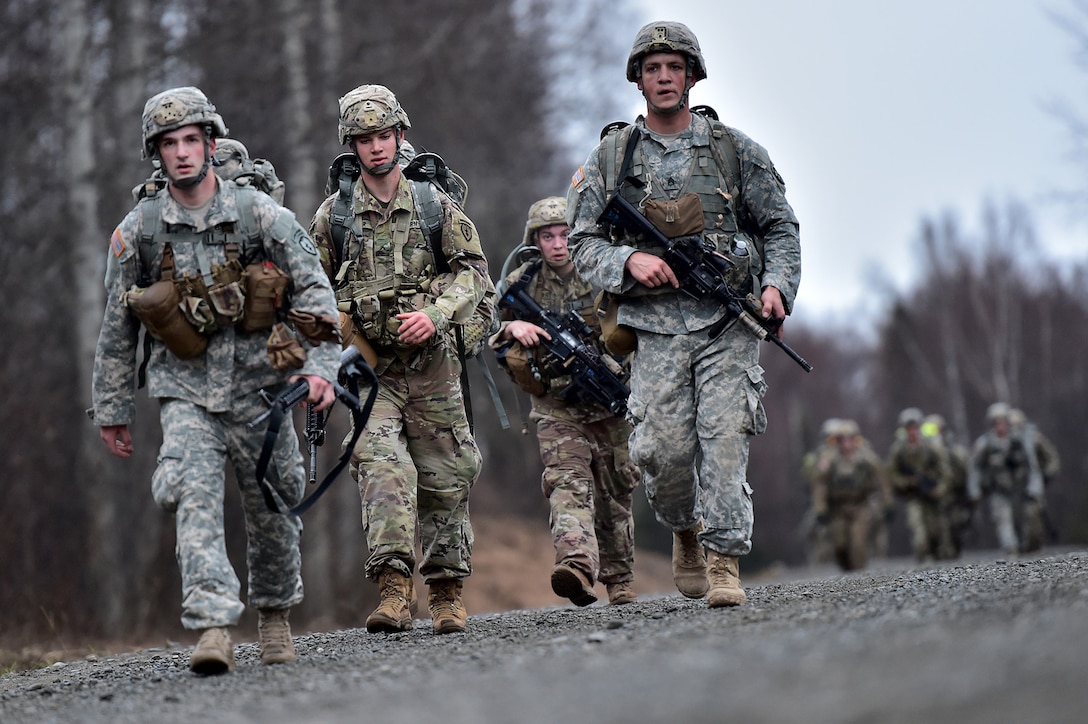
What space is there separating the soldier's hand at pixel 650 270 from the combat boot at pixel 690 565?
1565mm

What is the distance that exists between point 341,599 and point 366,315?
7.31 m

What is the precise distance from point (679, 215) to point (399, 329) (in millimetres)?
1423

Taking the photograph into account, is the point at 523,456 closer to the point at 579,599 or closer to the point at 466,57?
the point at 466,57

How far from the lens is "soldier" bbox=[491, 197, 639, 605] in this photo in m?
9.06

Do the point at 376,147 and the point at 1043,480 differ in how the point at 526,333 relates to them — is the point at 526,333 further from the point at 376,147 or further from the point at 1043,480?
the point at 1043,480

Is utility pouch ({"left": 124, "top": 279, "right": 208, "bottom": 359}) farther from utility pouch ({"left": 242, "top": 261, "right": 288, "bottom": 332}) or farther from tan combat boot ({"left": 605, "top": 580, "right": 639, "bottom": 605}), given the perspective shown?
tan combat boot ({"left": 605, "top": 580, "right": 639, "bottom": 605})

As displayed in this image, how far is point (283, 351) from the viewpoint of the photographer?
619cm

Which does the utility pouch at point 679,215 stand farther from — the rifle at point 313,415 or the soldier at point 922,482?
the soldier at point 922,482

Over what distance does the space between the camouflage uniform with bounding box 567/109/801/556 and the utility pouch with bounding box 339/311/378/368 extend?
3.60 feet

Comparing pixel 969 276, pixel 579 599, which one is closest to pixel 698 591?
pixel 579 599

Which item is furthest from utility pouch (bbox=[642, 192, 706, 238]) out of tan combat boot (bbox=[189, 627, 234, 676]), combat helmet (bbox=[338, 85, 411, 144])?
tan combat boot (bbox=[189, 627, 234, 676])

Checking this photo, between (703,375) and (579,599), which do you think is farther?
(579,599)

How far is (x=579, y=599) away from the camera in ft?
27.7

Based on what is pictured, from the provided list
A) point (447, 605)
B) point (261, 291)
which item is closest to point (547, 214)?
point (447, 605)
